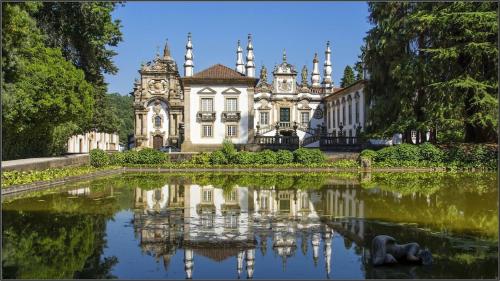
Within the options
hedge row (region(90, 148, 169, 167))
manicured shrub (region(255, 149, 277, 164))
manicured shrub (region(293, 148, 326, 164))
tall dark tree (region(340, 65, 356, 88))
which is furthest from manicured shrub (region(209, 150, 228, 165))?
tall dark tree (region(340, 65, 356, 88))

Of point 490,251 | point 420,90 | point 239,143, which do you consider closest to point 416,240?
point 490,251

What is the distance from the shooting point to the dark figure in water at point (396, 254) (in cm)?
679

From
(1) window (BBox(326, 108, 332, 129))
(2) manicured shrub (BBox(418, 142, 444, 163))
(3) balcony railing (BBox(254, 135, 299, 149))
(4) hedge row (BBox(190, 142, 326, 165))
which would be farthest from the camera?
(1) window (BBox(326, 108, 332, 129))

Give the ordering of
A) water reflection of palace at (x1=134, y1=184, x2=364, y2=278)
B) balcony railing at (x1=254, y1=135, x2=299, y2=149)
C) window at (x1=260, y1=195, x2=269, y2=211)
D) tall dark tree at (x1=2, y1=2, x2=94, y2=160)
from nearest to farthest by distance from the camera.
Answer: water reflection of palace at (x1=134, y1=184, x2=364, y2=278)
window at (x1=260, y1=195, x2=269, y2=211)
tall dark tree at (x1=2, y1=2, x2=94, y2=160)
balcony railing at (x1=254, y1=135, x2=299, y2=149)

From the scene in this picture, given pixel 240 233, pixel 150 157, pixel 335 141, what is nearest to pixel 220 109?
pixel 335 141

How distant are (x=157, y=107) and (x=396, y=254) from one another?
47957 millimetres

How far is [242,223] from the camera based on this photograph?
10031mm

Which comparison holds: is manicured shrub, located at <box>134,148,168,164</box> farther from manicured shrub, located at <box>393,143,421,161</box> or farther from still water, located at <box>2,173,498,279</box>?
manicured shrub, located at <box>393,143,421,161</box>

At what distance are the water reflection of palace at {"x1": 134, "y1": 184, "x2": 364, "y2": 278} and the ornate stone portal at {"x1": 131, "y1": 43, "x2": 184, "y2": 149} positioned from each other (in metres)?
37.4

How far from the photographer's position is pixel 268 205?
1281cm

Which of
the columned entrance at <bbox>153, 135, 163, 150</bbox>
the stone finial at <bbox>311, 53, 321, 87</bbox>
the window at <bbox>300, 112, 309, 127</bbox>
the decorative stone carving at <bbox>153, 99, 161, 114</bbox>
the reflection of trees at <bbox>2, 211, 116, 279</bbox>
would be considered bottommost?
the reflection of trees at <bbox>2, 211, 116, 279</bbox>

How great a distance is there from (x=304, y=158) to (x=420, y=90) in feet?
27.1

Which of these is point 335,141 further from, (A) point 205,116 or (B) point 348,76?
(B) point 348,76

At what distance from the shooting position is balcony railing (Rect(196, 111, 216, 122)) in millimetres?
38656
